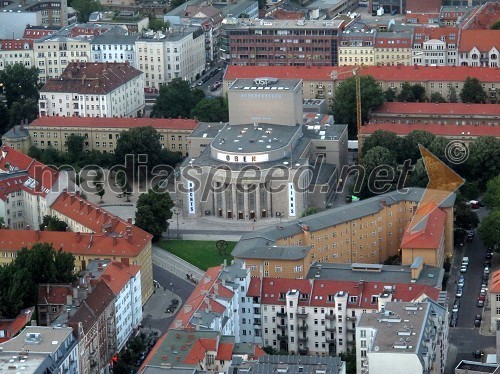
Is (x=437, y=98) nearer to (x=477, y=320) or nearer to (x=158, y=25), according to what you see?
(x=158, y=25)

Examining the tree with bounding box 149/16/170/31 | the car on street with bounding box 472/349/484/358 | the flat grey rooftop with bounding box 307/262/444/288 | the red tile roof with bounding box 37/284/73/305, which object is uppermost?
the red tile roof with bounding box 37/284/73/305

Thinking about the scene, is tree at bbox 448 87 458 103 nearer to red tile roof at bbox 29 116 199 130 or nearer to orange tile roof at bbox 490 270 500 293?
red tile roof at bbox 29 116 199 130

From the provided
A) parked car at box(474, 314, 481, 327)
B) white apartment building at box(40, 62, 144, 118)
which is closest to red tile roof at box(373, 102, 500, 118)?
white apartment building at box(40, 62, 144, 118)

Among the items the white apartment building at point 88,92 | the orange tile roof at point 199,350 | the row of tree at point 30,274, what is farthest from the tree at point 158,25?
the orange tile roof at point 199,350

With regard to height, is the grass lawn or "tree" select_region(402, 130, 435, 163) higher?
"tree" select_region(402, 130, 435, 163)

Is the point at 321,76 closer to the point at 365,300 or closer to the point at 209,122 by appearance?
the point at 209,122

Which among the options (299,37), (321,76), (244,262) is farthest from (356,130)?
(244,262)

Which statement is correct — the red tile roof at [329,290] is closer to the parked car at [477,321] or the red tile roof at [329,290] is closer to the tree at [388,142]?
the parked car at [477,321]
